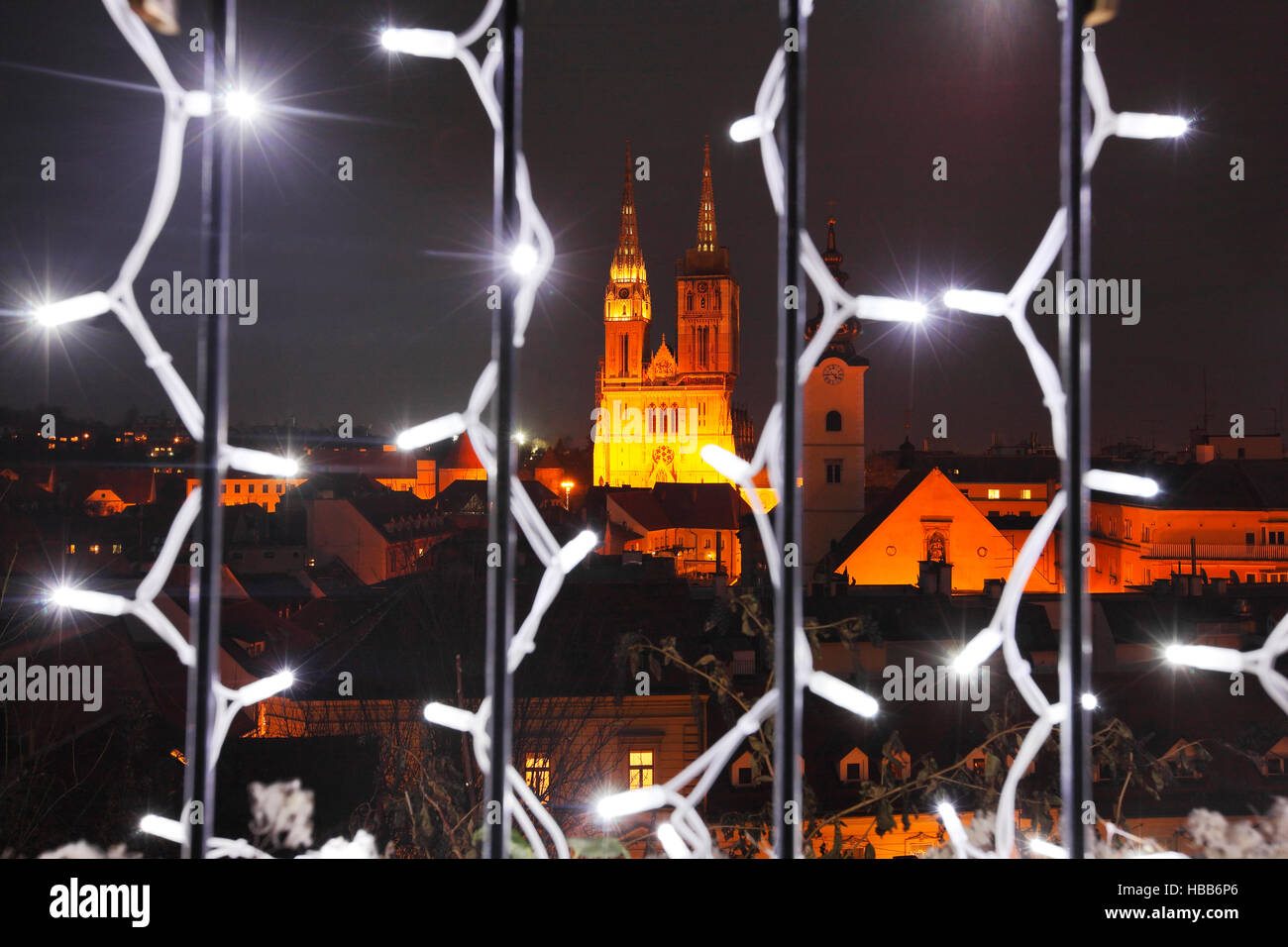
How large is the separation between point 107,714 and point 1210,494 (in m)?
2.85

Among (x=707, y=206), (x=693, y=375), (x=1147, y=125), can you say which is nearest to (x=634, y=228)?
(x=707, y=206)

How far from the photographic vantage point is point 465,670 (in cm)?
349

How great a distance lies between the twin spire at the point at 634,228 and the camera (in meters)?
1.55

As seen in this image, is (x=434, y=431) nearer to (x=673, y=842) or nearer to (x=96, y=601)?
(x=96, y=601)

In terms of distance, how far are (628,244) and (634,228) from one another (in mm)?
33

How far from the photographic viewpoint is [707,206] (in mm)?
Result: 1556

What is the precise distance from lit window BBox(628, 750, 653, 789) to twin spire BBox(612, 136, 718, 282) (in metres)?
1.33

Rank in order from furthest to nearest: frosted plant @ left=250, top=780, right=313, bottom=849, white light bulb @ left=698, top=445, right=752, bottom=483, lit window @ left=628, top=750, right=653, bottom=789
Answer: lit window @ left=628, top=750, right=653, bottom=789, frosted plant @ left=250, top=780, right=313, bottom=849, white light bulb @ left=698, top=445, right=752, bottom=483

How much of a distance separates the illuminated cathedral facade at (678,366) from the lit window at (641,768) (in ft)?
2.69

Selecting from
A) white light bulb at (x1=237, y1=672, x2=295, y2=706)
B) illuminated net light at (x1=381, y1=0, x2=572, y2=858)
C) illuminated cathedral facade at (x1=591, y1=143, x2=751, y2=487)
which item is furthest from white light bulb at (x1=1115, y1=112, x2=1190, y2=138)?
white light bulb at (x1=237, y1=672, x2=295, y2=706)

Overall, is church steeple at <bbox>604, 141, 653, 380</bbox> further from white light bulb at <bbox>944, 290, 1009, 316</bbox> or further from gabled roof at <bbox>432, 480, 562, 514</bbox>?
white light bulb at <bbox>944, 290, 1009, 316</bbox>

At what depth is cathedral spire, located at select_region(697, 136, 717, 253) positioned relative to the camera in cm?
155

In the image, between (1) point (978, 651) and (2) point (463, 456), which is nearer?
(1) point (978, 651)
